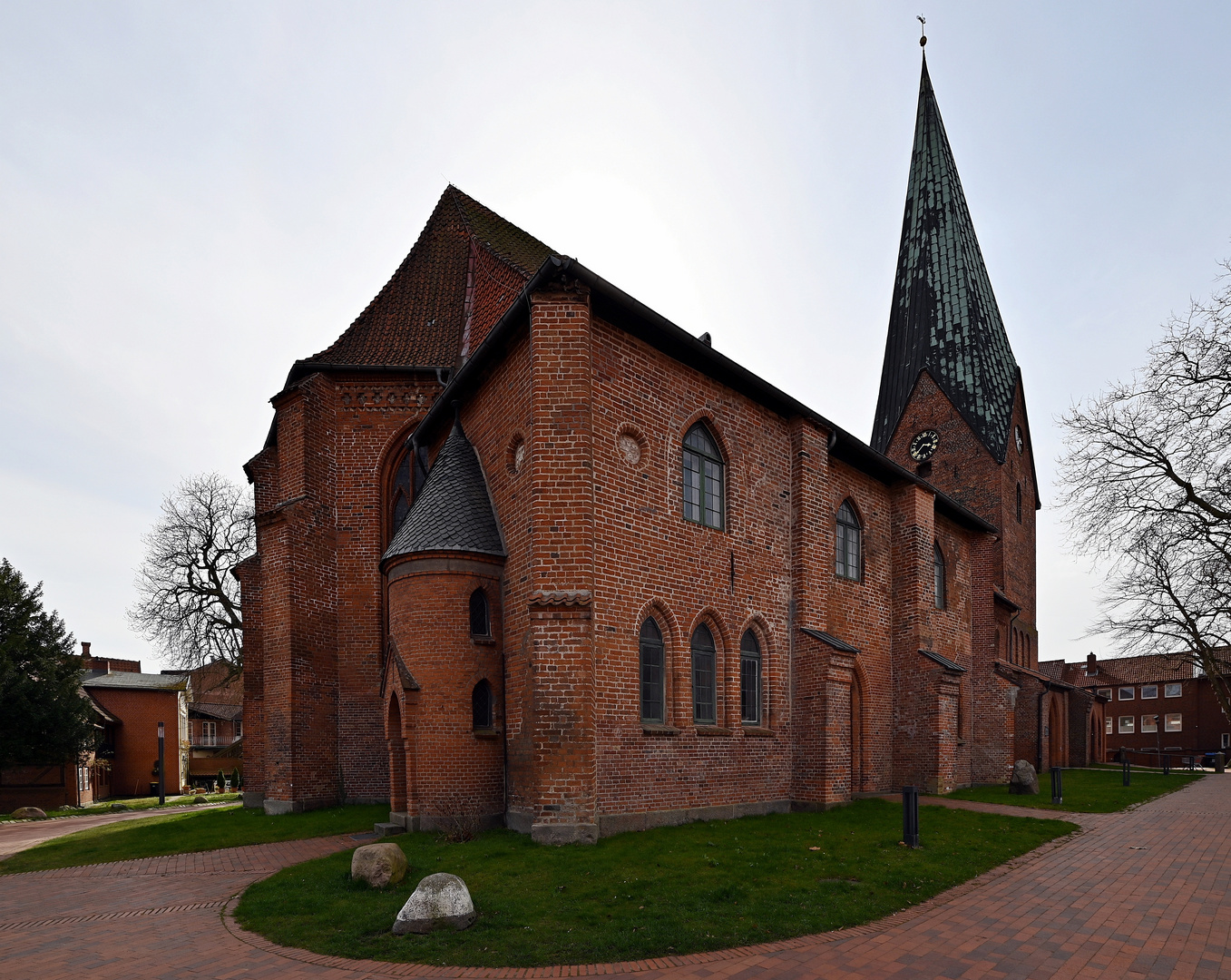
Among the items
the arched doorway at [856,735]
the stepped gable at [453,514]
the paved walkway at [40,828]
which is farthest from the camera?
the arched doorway at [856,735]

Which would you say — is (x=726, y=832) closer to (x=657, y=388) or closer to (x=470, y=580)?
(x=470, y=580)

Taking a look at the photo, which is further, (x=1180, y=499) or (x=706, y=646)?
(x=1180, y=499)

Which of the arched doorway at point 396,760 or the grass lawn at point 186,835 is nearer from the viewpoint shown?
the arched doorway at point 396,760

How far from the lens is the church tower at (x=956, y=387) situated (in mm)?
28922

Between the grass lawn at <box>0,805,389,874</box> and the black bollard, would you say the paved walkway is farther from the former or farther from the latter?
the black bollard

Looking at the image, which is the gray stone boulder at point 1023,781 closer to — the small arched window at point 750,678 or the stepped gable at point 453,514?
the small arched window at point 750,678

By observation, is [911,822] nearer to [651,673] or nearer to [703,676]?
[703,676]

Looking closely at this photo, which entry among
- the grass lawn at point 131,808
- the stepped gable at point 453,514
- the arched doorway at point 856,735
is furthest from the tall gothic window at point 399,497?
the grass lawn at point 131,808

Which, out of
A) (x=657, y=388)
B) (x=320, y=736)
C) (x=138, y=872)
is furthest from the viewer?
(x=320, y=736)

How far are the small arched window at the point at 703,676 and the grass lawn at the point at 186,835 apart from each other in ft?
20.0

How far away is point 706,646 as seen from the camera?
1323 cm

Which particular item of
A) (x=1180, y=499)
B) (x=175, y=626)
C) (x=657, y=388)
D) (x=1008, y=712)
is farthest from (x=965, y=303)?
(x=175, y=626)

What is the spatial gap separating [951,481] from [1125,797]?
14016 mm

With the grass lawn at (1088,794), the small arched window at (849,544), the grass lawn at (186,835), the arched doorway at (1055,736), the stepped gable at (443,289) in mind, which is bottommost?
the arched doorway at (1055,736)
